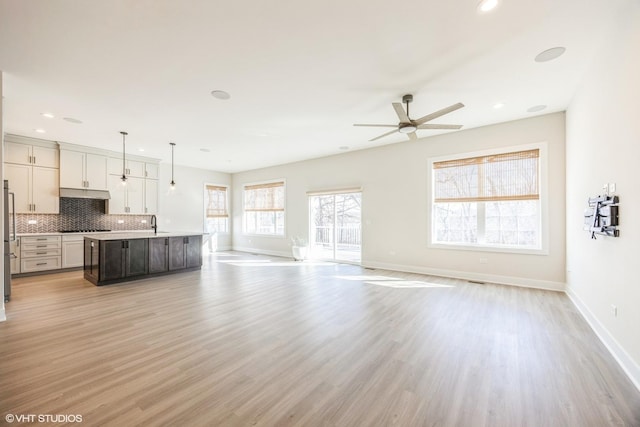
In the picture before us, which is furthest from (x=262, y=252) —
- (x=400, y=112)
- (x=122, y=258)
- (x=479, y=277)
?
A: (x=400, y=112)

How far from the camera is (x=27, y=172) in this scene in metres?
5.73

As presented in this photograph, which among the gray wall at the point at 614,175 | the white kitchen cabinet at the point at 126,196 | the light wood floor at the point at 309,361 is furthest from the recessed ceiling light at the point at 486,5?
the white kitchen cabinet at the point at 126,196

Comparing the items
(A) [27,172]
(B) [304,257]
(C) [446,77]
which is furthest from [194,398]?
(A) [27,172]

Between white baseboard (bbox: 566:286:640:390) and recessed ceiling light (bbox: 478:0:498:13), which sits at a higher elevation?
recessed ceiling light (bbox: 478:0:498:13)

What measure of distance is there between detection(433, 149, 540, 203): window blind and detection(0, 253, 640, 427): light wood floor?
74.5 inches

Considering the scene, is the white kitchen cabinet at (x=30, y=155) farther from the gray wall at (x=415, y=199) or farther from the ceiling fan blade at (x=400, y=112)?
the ceiling fan blade at (x=400, y=112)

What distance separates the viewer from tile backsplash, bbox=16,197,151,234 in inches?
234

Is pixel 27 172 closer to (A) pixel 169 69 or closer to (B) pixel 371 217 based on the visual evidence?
(A) pixel 169 69

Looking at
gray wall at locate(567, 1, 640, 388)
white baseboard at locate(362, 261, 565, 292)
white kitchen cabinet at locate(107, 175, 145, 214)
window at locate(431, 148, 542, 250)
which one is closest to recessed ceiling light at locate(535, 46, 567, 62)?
gray wall at locate(567, 1, 640, 388)

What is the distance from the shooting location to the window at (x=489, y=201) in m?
4.83

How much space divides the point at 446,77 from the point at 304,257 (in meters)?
5.77

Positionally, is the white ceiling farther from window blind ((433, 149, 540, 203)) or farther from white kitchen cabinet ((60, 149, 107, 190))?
white kitchen cabinet ((60, 149, 107, 190))

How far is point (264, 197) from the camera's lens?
9258 millimetres

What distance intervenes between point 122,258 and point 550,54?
23.2 feet
